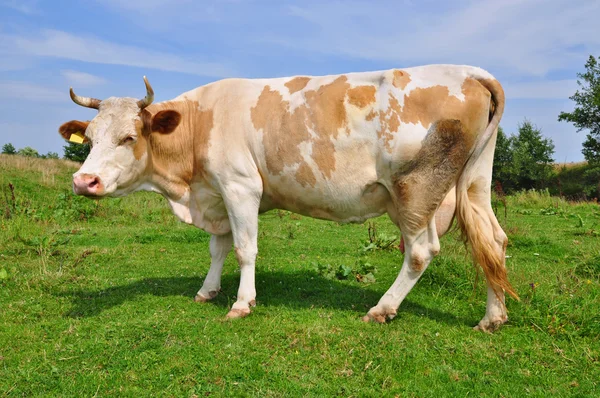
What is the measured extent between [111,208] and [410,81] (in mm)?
11145

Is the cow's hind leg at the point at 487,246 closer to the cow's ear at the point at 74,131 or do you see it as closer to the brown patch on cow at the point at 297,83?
the brown patch on cow at the point at 297,83

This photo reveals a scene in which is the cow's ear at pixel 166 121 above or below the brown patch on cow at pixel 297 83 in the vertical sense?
below

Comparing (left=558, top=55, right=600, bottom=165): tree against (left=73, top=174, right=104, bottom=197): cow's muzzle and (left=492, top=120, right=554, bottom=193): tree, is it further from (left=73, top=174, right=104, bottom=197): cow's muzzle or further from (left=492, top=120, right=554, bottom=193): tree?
(left=73, top=174, right=104, bottom=197): cow's muzzle

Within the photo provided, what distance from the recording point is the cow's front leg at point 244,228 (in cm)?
584

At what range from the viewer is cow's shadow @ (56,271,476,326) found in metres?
5.98

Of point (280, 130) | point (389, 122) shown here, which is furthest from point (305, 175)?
point (389, 122)

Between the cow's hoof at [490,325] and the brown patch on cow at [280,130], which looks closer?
the cow's hoof at [490,325]

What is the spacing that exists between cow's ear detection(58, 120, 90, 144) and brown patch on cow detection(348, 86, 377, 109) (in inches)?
131

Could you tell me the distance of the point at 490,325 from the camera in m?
5.33

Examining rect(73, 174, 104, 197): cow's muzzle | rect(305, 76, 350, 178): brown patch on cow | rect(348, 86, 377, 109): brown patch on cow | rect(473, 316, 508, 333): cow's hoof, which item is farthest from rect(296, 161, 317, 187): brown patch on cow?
rect(473, 316, 508, 333): cow's hoof

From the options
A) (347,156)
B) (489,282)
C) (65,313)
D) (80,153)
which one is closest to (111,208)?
(65,313)

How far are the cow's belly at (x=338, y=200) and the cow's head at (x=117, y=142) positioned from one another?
1.55 m

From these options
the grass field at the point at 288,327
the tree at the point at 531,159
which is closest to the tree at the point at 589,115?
the tree at the point at 531,159

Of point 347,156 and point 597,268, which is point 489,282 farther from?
point 597,268
